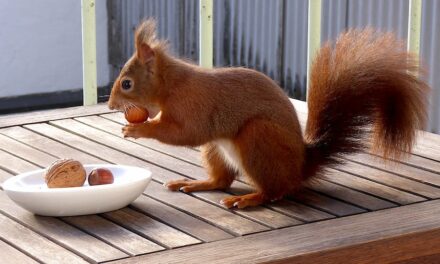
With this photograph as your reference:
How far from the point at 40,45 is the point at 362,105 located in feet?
12.2

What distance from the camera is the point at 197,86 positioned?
2020 millimetres

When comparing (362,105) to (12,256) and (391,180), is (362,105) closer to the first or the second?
(391,180)

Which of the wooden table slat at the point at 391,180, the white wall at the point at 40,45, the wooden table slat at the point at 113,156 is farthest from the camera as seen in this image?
the white wall at the point at 40,45

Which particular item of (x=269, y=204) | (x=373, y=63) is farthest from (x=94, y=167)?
(x=373, y=63)

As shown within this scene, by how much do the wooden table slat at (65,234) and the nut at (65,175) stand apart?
0.22 feet

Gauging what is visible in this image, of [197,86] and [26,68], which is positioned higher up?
[197,86]

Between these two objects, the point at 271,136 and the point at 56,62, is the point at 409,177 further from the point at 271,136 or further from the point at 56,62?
the point at 56,62

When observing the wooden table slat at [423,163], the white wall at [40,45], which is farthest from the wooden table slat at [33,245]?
the white wall at [40,45]

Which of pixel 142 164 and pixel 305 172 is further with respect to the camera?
pixel 142 164

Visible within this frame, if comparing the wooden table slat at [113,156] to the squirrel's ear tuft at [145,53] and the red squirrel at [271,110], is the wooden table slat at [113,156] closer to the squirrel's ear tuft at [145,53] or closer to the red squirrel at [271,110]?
the red squirrel at [271,110]

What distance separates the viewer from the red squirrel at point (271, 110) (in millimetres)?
2000

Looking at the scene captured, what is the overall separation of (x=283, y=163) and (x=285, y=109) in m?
0.11

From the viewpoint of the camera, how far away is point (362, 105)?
82.7 inches

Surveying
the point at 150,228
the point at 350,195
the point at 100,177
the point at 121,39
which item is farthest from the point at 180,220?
the point at 121,39
